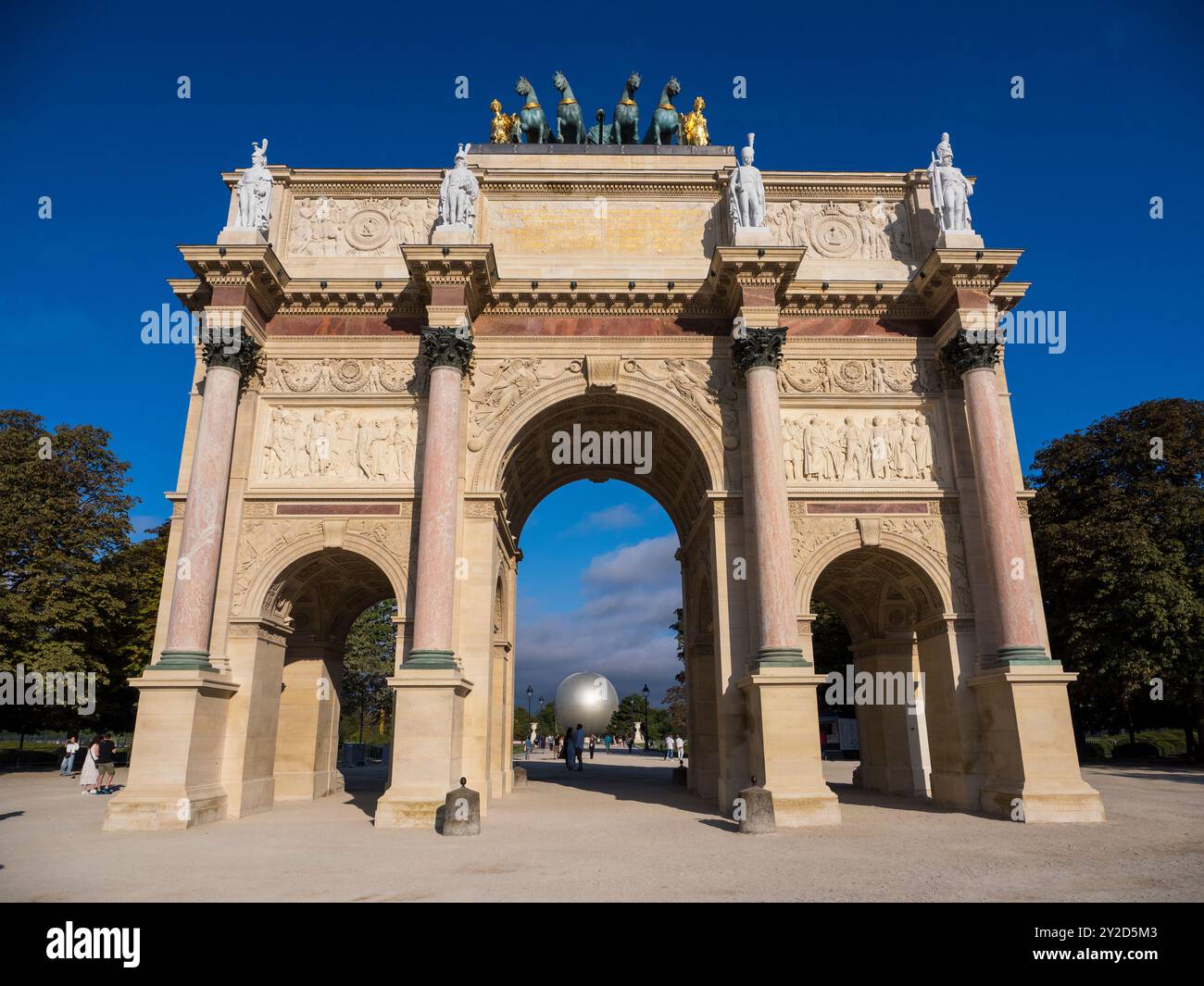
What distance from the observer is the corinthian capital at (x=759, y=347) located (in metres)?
20.2

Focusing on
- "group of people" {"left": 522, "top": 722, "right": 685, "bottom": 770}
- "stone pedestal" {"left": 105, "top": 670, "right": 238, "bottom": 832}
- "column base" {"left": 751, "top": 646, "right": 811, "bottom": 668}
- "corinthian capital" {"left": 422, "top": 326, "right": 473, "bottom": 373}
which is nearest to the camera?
"stone pedestal" {"left": 105, "top": 670, "right": 238, "bottom": 832}

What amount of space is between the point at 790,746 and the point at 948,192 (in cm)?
1574

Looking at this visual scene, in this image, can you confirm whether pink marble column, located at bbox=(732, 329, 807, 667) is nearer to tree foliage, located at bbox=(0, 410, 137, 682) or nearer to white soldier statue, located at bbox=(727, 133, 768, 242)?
white soldier statue, located at bbox=(727, 133, 768, 242)

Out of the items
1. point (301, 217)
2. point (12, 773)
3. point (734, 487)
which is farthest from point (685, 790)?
point (12, 773)

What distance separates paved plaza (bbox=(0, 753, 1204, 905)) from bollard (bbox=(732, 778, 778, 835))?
318 mm

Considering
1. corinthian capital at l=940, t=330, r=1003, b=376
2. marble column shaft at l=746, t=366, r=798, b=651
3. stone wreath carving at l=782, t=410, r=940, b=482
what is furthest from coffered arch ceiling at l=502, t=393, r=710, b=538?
corinthian capital at l=940, t=330, r=1003, b=376

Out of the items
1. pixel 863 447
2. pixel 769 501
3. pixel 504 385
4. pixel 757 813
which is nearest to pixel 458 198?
pixel 504 385

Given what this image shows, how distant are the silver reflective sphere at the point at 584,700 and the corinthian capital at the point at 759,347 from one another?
199 ft

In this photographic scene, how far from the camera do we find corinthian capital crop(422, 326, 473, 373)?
1984 centimetres

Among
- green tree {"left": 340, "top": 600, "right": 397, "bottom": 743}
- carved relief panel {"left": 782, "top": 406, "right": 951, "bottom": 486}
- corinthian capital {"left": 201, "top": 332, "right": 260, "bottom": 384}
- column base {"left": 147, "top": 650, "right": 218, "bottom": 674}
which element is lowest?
column base {"left": 147, "top": 650, "right": 218, "bottom": 674}

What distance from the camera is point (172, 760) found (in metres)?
16.1

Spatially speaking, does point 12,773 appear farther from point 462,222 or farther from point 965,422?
point 965,422

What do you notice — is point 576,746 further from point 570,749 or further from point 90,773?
point 90,773

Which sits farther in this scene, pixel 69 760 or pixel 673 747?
pixel 673 747
